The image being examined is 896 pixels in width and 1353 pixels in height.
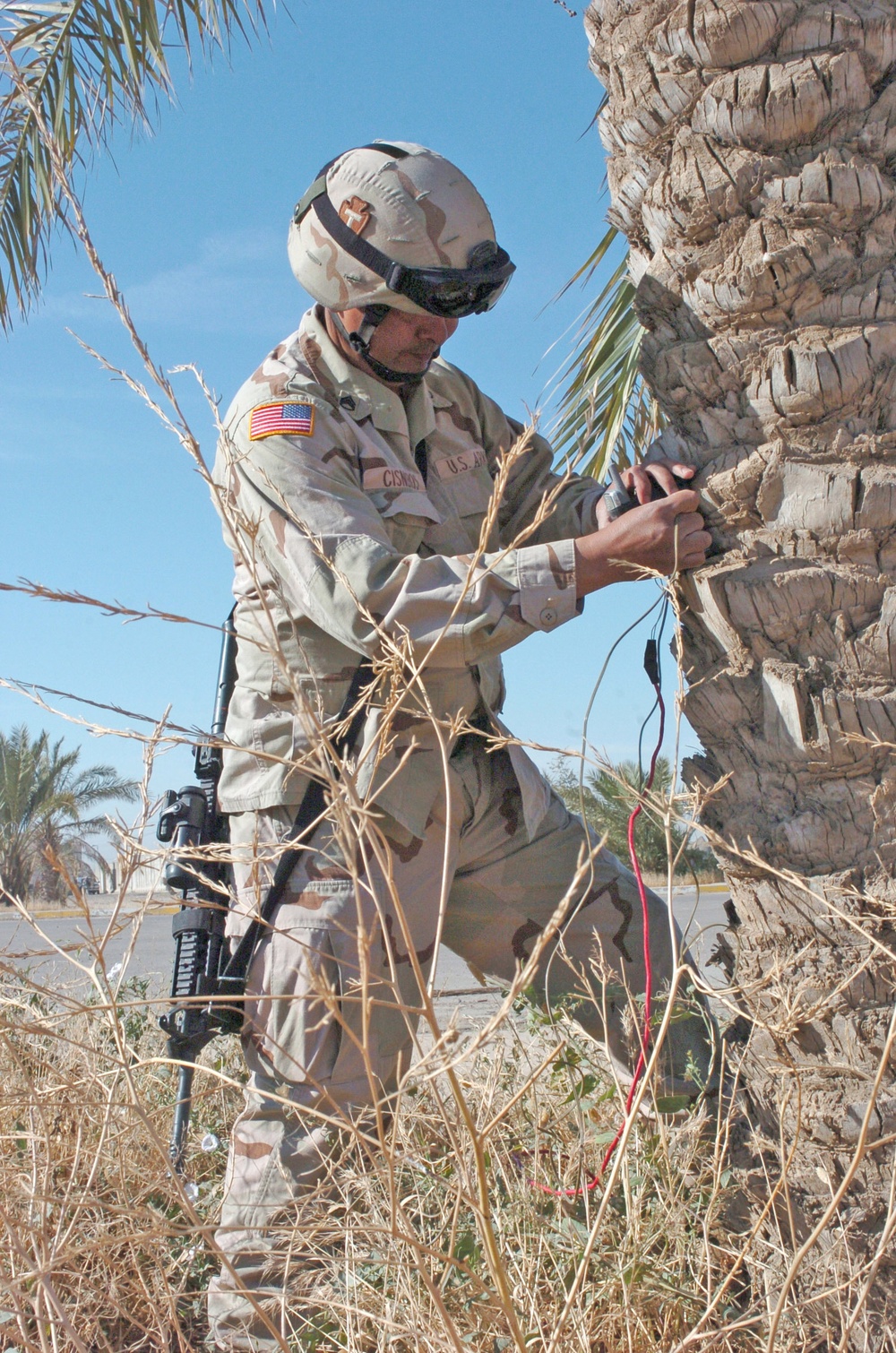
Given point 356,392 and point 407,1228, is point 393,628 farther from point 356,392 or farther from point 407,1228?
point 407,1228

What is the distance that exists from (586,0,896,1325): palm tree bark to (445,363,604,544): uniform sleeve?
0.66 metres

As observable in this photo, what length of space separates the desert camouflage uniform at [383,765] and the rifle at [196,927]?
0.44 feet

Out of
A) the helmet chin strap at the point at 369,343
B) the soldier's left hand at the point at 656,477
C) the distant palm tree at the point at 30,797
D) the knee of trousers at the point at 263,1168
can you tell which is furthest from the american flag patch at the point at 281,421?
the distant palm tree at the point at 30,797

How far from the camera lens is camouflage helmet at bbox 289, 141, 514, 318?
2398mm

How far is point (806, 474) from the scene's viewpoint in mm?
1842

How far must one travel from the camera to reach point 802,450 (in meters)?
1.86

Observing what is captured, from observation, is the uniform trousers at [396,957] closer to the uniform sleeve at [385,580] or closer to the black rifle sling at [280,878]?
the black rifle sling at [280,878]

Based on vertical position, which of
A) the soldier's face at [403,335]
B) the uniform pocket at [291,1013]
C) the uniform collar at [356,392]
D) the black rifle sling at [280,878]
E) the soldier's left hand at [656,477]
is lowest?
the uniform pocket at [291,1013]

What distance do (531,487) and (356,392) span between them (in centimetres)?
52

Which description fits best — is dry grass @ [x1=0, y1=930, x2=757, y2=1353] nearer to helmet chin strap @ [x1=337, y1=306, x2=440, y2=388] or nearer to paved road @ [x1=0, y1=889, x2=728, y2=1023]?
paved road @ [x1=0, y1=889, x2=728, y2=1023]

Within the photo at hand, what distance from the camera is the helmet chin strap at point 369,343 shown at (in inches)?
98.2

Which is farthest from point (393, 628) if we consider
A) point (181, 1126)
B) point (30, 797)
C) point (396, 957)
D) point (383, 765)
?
point (30, 797)

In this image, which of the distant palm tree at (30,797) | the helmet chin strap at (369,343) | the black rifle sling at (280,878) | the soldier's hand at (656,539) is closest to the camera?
the soldier's hand at (656,539)

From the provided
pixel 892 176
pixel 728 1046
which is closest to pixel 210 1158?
pixel 728 1046
